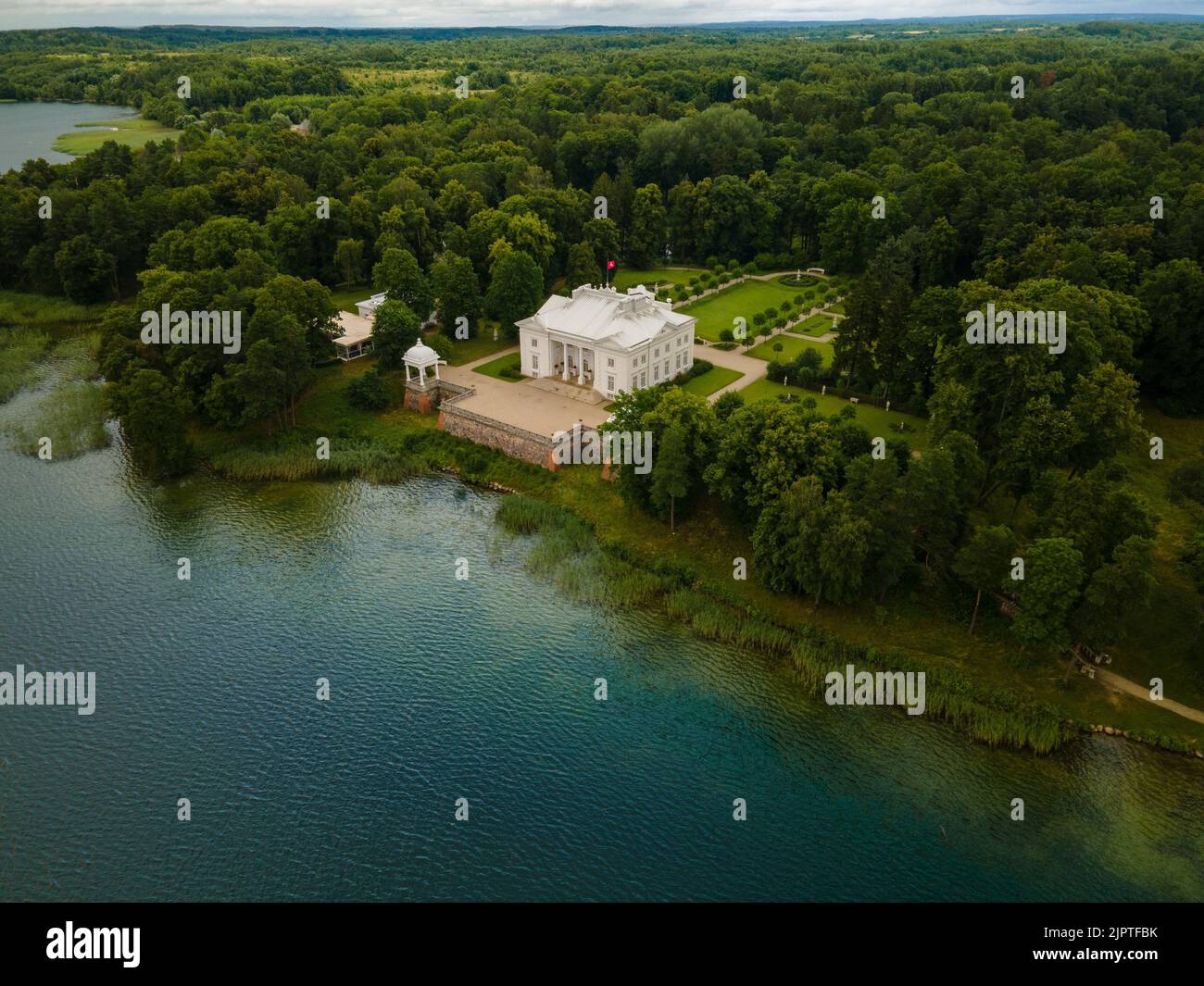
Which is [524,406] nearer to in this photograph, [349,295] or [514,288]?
[514,288]

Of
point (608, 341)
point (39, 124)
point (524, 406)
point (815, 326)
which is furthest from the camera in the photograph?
point (39, 124)

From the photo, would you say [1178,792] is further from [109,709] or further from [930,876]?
[109,709]

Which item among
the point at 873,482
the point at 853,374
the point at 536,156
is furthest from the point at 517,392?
the point at 536,156

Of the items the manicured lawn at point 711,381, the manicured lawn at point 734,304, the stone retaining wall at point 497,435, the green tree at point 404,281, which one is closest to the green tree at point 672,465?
the stone retaining wall at point 497,435

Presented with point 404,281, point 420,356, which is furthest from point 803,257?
point 420,356

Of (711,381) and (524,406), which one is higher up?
(711,381)

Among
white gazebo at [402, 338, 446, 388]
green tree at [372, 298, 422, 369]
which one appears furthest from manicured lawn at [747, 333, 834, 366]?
green tree at [372, 298, 422, 369]

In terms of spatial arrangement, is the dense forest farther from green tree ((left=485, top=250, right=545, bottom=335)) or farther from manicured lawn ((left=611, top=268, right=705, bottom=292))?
manicured lawn ((left=611, top=268, right=705, bottom=292))

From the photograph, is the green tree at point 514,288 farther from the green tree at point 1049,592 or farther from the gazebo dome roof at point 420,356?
the green tree at point 1049,592
